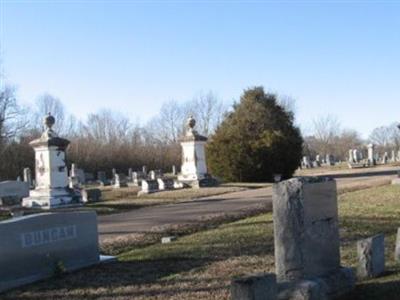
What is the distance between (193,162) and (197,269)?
2200 centimetres

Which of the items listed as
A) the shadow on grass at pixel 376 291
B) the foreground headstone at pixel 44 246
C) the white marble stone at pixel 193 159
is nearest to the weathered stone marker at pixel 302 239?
the shadow on grass at pixel 376 291

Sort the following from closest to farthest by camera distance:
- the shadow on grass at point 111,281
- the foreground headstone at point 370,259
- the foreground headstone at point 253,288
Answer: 1. the foreground headstone at point 253,288
2. the foreground headstone at point 370,259
3. the shadow on grass at point 111,281

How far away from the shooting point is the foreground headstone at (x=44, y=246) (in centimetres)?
843

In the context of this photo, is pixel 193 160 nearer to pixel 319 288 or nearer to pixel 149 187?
pixel 149 187

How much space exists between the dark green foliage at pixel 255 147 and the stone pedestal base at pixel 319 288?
87.9ft

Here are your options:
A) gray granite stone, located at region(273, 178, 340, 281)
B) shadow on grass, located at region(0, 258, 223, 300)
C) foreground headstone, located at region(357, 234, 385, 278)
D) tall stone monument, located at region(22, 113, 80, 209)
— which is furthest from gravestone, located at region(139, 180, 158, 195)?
gray granite stone, located at region(273, 178, 340, 281)

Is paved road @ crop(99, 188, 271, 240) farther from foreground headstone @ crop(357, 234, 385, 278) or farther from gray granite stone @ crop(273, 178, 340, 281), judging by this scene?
gray granite stone @ crop(273, 178, 340, 281)

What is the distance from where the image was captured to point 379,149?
375ft

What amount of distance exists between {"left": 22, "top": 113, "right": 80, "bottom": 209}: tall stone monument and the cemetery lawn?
1049cm

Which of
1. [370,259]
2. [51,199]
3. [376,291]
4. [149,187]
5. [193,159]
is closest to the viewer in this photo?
[376,291]

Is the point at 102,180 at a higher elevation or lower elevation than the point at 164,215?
higher

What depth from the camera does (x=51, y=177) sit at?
21969mm

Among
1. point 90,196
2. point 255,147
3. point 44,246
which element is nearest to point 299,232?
point 44,246

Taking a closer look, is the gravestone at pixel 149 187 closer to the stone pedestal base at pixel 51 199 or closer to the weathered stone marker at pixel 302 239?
the stone pedestal base at pixel 51 199
